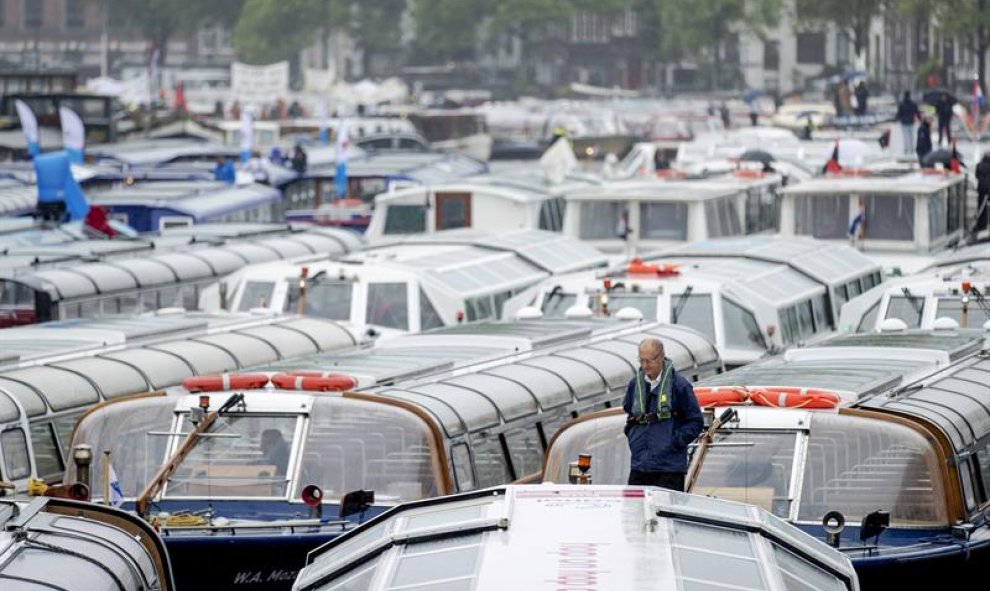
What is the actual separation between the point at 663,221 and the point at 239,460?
1791 centimetres

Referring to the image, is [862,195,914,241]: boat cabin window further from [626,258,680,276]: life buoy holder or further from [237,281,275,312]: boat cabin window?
[237,281,275,312]: boat cabin window

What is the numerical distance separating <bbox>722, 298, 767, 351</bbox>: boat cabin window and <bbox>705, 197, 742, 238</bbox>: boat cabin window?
8.61 metres

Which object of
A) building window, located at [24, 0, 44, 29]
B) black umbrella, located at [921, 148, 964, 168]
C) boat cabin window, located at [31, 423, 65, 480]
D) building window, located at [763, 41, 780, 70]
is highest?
building window, located at [24, 0, 44, 29]

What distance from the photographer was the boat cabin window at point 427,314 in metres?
23.7

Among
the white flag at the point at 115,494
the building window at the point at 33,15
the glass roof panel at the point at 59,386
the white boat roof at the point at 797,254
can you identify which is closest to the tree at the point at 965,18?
the white boat roof at the point at 797,254

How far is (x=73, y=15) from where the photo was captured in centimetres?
12862

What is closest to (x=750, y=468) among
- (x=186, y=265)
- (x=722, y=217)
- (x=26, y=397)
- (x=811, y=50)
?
(x=26, y=397)

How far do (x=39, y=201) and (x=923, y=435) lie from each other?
23.6 meters

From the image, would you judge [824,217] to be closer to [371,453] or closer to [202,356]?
[202,356]

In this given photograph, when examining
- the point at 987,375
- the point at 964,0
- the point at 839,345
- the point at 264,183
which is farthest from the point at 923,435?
the point at 964,0

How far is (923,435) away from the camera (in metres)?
13.1

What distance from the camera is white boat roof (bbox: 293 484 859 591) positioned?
8.27 m

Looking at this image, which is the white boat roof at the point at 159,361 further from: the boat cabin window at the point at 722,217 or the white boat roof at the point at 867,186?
the boat cabin window at the point at 722,217

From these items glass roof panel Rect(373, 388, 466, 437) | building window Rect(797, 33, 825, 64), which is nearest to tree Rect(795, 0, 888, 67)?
building window Rect(797, 33, 825, 64)
